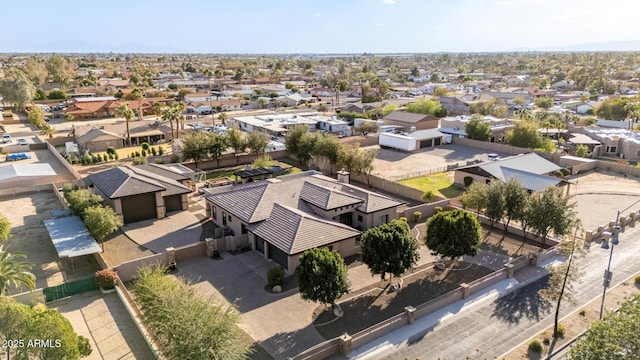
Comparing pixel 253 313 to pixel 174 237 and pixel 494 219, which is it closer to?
pixel 174 237

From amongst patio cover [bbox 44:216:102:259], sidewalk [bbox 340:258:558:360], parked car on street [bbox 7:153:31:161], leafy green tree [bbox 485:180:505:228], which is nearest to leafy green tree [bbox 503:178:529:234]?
leafy green tree [bbox 485:180:505:228]

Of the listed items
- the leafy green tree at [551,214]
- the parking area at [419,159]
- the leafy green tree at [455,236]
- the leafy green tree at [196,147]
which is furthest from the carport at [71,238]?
the parking area at [419,159]

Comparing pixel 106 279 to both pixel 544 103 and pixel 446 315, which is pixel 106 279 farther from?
pixel 544 103

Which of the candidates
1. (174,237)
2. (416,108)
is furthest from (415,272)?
(416,108)

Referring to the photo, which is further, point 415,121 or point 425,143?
point 415,121

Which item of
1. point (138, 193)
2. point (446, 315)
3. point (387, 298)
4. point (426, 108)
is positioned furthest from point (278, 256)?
point (426, 108)
